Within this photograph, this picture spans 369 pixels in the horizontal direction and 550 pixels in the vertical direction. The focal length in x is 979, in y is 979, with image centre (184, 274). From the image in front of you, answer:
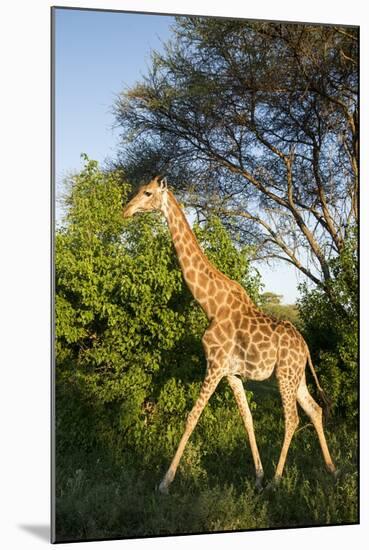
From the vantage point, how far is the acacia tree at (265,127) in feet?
26.5

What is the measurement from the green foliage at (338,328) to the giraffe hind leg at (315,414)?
0.69m

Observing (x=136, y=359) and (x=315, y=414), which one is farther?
(x=136, y=359)

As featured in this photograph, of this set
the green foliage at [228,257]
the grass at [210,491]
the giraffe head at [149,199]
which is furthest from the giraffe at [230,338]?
the green foliage at [228,257]

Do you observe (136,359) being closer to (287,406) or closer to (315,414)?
(287,406)

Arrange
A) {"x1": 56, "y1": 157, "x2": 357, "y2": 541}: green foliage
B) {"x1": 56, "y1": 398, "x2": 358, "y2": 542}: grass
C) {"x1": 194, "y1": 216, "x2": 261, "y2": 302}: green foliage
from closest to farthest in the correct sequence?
{"x1": 56, "y1": 398, "x2": 358, "y2": 542}: grass < {"x1": 56, "y1": 157, "x2": 357, "y2": 541}: green foliage < {"x1": 194, "y1": 216, "x2": 261, "y2": 302}: green foliage

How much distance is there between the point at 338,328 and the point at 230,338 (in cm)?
149

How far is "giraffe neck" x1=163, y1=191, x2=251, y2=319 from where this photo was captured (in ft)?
22.2

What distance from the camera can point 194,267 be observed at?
6.82m

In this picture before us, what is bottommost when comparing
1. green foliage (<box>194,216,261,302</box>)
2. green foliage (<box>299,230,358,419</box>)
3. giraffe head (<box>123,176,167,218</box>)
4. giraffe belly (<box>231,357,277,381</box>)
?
giraffe belly (<box>231,357,277,381</box>)

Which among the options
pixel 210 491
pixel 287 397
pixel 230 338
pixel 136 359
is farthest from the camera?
pixel 136 359

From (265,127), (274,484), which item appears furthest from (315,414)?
(265,127)

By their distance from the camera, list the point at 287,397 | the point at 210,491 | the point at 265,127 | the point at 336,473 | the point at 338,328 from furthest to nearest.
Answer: the point at 265,127 → the point at 338,328 → the point at 336,473 → the point at 287,397 → the point at 210,491

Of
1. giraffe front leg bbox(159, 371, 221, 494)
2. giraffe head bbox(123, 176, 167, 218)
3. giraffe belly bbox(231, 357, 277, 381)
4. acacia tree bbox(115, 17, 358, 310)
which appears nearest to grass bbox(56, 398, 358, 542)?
giraffe front leg bbox(159, 371, 221, 494)

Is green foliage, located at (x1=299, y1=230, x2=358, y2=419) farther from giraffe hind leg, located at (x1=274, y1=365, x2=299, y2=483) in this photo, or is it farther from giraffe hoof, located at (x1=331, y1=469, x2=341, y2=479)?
giraffe hind leg, located at (x1=274, y1=365, x2=299, y2=483)
